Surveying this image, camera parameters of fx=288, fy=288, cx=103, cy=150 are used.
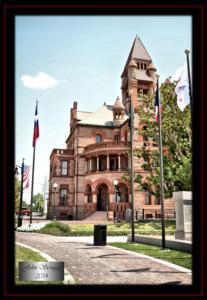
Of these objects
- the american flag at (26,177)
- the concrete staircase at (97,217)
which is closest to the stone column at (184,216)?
the american flag at (26,177)

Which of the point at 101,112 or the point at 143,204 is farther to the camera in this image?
the point at 101,112

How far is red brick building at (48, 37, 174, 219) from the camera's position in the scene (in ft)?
133

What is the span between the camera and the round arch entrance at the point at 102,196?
42969 millimetres

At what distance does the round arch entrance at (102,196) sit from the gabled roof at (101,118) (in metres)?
10.6

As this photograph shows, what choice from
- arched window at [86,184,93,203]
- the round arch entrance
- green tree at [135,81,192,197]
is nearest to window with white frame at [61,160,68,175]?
arched window at [86,184,93,203]

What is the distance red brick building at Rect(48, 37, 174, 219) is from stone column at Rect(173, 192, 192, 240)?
22.0m

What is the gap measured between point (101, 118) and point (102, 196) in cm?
1350

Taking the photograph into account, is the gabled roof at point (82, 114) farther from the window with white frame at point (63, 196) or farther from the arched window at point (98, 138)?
the window with white frame at point (63, 196)
